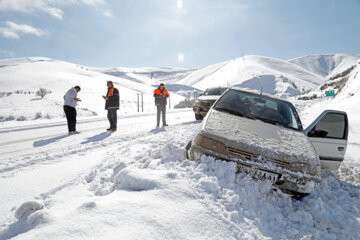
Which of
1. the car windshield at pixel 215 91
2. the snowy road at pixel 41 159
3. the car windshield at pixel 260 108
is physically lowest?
the snowy road at pixel 41 159

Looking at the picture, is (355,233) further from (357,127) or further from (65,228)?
(357,127)

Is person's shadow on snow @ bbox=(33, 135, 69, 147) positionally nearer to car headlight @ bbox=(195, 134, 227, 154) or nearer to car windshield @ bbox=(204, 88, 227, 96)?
car headlight @ bbox=(195, 134, 227, 154)

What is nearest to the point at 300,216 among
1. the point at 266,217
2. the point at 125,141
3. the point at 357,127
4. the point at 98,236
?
the point at 266,217

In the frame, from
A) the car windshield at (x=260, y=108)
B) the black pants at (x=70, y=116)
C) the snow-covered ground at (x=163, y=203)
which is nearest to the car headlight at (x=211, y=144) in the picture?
the snow-covered ground at (x=163, y=203)

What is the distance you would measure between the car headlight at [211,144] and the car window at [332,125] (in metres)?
2.20

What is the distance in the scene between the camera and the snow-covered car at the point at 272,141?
2850 mm

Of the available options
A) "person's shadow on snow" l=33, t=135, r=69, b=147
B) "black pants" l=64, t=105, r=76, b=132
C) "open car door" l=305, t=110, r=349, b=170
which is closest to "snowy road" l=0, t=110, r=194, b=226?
"person's shadow on snow" l=33, t=135, r=69, b=147

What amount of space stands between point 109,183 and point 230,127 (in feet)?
6.90

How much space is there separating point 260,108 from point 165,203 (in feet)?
9.50

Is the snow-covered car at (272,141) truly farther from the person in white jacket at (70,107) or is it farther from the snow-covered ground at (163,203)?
the person in white jacket at (70,107)

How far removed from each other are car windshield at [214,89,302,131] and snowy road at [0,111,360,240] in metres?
1.29

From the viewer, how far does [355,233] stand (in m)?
2.61

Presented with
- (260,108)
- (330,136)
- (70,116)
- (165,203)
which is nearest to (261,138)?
(260,108)

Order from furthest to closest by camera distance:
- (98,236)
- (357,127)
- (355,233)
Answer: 1. (357,127)
2. (355,233)
3. (98,236)
